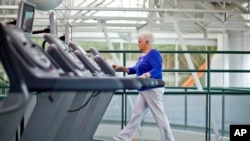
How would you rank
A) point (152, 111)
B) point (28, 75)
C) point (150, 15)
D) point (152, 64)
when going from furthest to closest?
point (150, 15) → point (152, 111) → point (152, 64) → point (28, 75)

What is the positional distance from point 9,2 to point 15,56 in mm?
9926

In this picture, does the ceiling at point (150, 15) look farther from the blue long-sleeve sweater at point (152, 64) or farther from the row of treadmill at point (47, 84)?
the row of treadmill at point (47, 84)

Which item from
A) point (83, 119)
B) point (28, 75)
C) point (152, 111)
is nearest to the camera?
point (28, 75)

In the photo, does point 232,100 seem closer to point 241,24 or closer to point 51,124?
point 51,124

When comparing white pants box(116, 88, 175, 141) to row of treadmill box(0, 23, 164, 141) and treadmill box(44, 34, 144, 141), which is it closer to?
treadmill box(44, 34, 144, 141)

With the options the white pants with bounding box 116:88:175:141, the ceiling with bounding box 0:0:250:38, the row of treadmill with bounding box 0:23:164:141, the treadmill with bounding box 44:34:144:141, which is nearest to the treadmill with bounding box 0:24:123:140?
the row of treadmill with bounding box 0:23:164:141

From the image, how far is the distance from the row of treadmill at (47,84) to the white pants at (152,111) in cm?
92

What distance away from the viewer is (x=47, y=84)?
2.08 m

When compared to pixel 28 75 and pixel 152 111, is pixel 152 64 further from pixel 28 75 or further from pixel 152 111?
pixel 28 75

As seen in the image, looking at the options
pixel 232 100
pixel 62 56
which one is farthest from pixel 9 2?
pixel 62 56

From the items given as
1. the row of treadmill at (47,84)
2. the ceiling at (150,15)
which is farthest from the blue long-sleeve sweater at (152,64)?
the ceiling at (150,15)

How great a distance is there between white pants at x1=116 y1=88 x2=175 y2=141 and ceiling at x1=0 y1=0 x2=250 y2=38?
532 cm

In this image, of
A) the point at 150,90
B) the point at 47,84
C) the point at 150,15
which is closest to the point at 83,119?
the point at 150,90

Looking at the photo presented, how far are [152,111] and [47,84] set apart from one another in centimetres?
272
